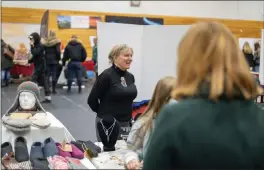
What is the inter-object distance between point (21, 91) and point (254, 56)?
723 cm

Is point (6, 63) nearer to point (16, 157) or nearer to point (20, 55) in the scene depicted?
point (20, 55)

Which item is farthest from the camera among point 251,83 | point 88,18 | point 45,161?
point 88,18

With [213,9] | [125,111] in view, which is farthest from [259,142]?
[213,9]

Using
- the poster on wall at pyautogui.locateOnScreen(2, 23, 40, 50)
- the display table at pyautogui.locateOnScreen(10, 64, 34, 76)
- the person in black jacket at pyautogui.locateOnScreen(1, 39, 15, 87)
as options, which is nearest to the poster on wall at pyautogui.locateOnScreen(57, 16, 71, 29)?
the poster on wall at pyautogui.locateOnScreen(2, 23, 40, 50)

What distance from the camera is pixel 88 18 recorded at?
12047mm

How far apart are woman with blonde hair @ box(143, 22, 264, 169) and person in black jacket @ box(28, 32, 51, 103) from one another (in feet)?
19.7

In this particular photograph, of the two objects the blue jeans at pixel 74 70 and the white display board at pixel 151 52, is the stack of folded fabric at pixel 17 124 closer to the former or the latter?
the white display board at pixel 151 52

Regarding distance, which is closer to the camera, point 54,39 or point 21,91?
point 21,91

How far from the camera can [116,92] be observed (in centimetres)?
306

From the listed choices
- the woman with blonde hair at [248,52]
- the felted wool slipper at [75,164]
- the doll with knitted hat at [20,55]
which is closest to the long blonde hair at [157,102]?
the felted wool slipper at [75,164]

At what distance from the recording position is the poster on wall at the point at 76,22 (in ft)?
38.7

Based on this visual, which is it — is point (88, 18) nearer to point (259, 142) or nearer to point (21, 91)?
point (21, 91)

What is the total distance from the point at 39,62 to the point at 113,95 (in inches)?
174

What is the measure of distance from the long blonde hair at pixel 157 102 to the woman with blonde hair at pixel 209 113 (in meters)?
0.75
